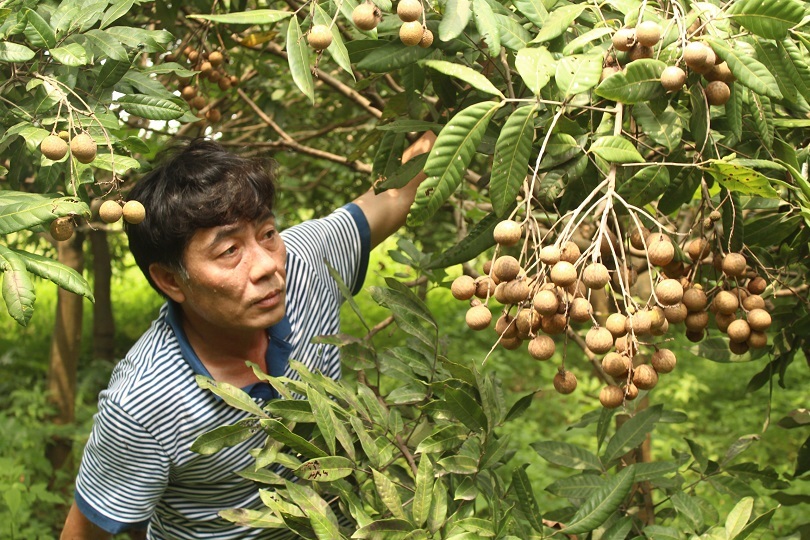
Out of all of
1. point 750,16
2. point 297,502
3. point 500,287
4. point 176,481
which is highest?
point 750,16

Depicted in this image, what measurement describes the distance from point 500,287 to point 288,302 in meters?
0.85

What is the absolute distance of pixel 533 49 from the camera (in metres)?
1.12

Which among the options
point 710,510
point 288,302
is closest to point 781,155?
point 710,510

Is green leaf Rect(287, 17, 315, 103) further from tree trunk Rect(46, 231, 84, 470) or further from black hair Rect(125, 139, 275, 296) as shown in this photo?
tree trunk Rect(46, 231, 84, 470)

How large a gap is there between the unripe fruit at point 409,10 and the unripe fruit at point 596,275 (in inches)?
16.2

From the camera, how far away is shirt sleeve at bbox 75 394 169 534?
5.23ft

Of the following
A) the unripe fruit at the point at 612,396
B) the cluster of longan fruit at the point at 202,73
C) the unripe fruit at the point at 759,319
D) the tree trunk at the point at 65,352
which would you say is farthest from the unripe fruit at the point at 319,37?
the tree trunk at the point at 65,352

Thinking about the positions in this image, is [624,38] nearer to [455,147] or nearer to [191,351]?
[455,147]

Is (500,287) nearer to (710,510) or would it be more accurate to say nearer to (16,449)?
(710,510)

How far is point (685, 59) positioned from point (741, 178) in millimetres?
159

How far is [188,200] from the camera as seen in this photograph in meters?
1.57

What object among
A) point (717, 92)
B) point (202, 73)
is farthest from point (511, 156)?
point (202, 73)

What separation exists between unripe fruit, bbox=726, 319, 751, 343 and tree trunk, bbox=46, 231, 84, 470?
2808 mm

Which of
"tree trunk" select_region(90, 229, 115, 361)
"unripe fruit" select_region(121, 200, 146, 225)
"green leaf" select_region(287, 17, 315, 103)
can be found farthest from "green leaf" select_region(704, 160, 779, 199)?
"tree trunk" select_region(90, 229, 115, 361)
